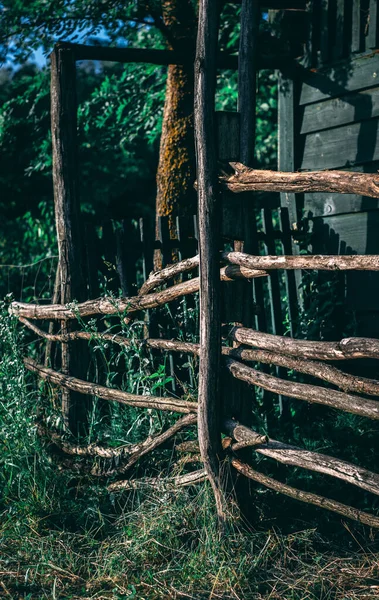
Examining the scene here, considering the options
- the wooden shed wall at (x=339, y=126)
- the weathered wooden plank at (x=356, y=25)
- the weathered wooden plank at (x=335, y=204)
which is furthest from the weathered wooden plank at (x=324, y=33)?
the weathered wooden plank at (x=335, y=204)

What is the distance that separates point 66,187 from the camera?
4988 mm

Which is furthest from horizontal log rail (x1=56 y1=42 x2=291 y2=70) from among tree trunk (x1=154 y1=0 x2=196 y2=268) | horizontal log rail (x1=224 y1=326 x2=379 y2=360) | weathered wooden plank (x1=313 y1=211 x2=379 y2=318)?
horizontal log rail (x1=224 y1=326 x2=379 y2=360)

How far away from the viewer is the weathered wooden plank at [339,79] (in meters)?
5.28

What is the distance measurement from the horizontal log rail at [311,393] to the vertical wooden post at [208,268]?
130 millimetres

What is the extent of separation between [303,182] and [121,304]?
1543mm

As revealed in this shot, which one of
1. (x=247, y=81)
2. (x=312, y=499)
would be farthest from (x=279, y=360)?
(x=247, y=81)

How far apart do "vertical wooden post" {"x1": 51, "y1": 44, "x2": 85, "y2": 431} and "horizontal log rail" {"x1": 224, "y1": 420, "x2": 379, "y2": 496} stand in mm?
1606

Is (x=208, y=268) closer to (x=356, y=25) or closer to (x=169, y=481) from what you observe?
(x=169, y=481)

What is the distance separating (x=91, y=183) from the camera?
392 inches

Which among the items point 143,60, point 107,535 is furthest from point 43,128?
point 107,535

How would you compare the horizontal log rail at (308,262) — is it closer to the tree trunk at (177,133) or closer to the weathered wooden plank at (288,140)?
the weathered wooden plank at (288,140)

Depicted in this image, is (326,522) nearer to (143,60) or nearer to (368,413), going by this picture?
(368,413)

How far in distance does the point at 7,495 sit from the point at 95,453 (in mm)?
562

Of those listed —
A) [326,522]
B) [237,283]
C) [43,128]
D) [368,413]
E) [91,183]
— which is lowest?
[326,522]
